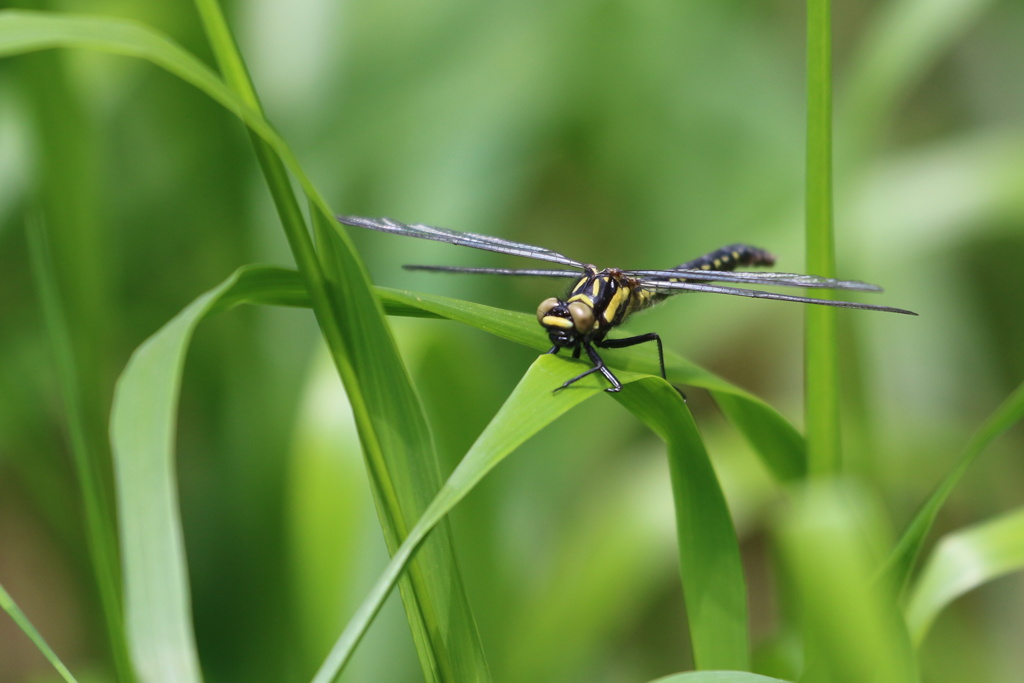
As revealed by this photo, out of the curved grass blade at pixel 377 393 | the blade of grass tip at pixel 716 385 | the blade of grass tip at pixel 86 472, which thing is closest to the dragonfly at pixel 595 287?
the blade of grass tip at pixel 716 385

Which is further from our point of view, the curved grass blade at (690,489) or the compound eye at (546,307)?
the compound eye at (546,307)

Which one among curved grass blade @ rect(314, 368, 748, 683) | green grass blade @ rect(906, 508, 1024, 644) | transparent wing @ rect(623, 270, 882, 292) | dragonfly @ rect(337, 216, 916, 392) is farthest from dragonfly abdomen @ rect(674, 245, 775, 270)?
curved grass blade @ rect(314, 368, 748, 683)

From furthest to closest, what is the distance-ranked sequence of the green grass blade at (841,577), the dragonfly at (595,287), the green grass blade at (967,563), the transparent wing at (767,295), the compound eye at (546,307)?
the compound eye at (546,307) < the dragonfly at (595,287) < the green grass blade at (967,563) < the transparent wing at (767,295) < the green grass blade at (841,577)

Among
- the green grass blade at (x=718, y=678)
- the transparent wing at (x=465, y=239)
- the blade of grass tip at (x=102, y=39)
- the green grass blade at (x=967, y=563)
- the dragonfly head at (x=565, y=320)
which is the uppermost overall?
the transparent wing at (x=465, y=239)

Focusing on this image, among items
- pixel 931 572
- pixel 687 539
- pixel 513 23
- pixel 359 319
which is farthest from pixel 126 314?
pixel 931 572

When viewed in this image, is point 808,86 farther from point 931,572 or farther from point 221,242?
point 221,242

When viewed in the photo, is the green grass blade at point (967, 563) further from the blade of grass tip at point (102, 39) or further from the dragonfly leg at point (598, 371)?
the blade of grass tip at point (102, 39)
